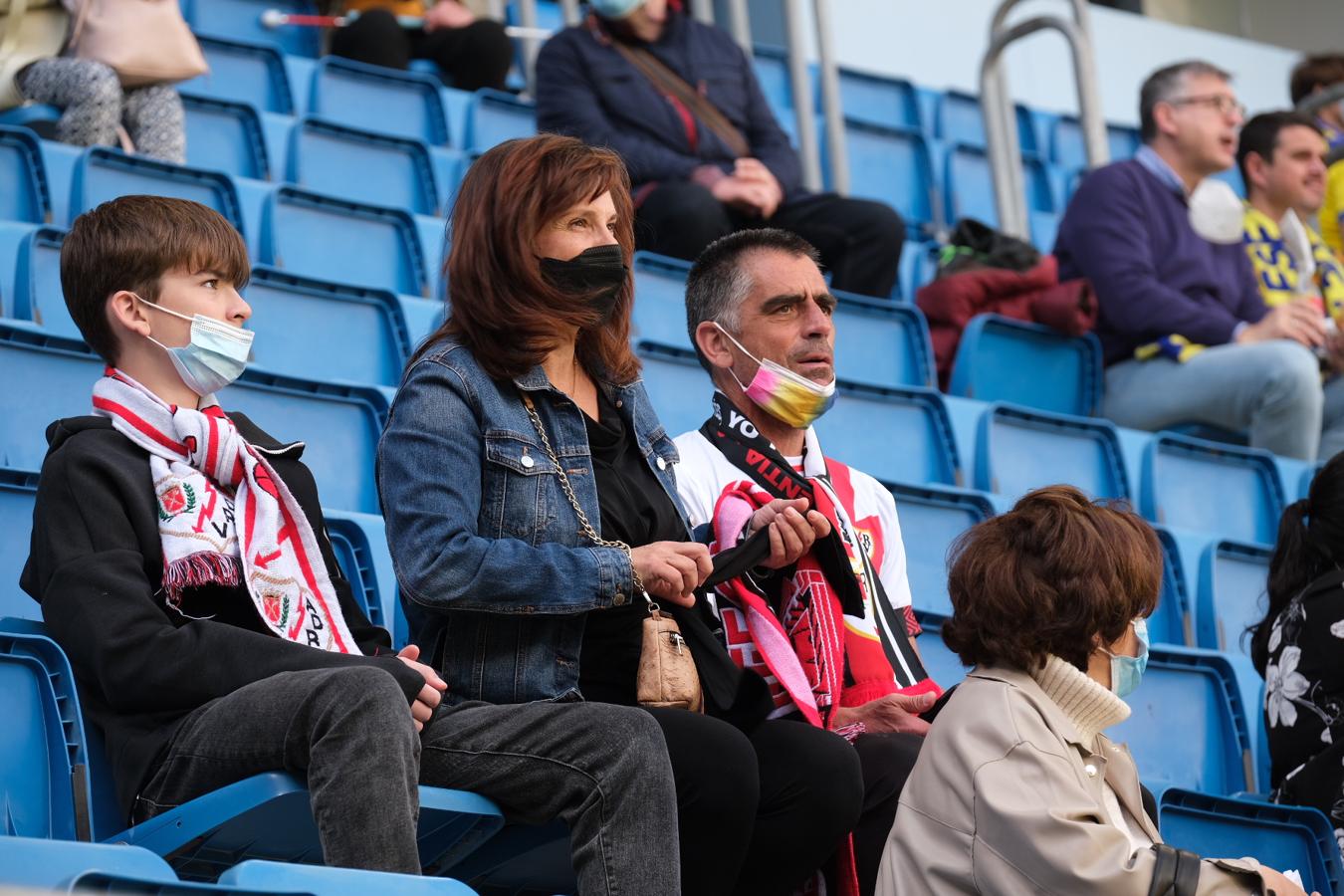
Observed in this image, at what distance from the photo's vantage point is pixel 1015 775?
2.13 meters

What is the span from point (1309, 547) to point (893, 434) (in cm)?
115

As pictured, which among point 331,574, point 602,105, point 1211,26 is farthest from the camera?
point 1211,26

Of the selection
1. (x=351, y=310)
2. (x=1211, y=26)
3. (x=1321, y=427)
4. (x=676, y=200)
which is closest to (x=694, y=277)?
(x=351, y=310)

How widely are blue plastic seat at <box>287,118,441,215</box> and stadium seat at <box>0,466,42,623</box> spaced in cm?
239

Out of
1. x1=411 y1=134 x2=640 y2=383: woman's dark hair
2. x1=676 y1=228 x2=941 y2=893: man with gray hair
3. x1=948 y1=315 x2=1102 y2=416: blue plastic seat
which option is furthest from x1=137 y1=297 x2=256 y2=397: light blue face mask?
x1=948 y1=315 x2=1102 y2=416: blue plastic seat

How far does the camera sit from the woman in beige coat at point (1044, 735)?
2.08 m

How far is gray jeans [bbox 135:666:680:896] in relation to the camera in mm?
2004

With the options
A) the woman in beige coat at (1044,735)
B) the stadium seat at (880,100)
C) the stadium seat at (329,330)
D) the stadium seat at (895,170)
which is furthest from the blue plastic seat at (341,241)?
the stadium seat at (880,100)

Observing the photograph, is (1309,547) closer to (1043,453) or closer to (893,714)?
(893,714)

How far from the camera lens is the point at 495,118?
19.1ft

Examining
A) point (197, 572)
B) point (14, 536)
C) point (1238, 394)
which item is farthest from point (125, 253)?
point (1238, 394)

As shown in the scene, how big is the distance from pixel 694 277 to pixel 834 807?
1167 millimetres

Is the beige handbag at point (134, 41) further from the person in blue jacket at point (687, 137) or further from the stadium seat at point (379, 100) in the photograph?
the stadium seat at point (379, 100)

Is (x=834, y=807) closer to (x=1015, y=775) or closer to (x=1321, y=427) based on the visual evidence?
(x=1015, y=775)
